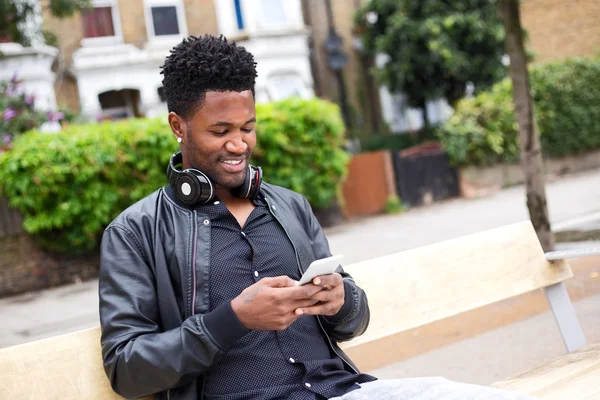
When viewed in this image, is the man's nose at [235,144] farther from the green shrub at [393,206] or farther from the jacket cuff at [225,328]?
the green shrub at [393,206]

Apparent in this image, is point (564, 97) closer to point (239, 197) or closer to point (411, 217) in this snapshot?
point (411, 217)

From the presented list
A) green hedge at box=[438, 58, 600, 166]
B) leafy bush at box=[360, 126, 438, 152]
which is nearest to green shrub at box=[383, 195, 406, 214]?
green hedge at box=[438, 58, 600, 166]

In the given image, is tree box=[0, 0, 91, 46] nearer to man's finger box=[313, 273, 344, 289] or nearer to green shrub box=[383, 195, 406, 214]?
green shrub box=[383, 195, 406, 214]

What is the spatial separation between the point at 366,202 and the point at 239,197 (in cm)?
1310

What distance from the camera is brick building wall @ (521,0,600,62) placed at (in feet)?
81.2

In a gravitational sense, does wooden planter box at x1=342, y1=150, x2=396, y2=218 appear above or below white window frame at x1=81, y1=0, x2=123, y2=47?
below

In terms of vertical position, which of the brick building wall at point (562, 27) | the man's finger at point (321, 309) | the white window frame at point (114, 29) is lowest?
the man's finger at point (321, 309)

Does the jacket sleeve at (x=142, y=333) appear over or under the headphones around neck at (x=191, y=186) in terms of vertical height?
under

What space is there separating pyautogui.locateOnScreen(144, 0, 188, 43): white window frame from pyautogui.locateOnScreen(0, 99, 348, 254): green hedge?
9.26 metres

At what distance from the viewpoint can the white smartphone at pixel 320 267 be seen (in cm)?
212

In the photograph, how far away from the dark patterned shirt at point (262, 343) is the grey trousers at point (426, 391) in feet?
0.33

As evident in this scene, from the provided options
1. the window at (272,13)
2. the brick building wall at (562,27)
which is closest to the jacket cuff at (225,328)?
the window at (272,13)

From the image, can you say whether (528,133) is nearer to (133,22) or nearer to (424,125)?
(133,22)

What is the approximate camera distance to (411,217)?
14.7 metres
